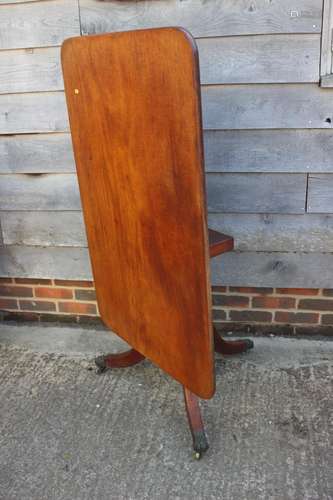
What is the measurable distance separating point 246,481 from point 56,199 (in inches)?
60.8

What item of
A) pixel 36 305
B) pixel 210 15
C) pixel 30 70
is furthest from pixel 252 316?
pixel 30 70

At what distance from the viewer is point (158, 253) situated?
1792 mm

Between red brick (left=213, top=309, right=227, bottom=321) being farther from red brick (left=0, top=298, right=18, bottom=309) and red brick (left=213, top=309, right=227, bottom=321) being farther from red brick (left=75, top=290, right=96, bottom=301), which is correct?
red brick (left=0, top=298, right=18, bottom=309)

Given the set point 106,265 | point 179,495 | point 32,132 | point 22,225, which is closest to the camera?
point 179,495

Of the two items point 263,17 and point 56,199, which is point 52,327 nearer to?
point 56,199

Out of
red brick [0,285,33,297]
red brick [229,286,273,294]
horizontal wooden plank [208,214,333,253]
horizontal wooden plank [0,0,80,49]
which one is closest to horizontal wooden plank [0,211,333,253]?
horizontal wooden plank [208,214,333,253]

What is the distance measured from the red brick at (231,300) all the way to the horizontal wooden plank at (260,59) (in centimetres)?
103

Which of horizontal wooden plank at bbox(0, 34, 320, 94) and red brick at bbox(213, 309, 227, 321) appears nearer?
horizontal wooden plank at bbox(0, 34, 320, 94)

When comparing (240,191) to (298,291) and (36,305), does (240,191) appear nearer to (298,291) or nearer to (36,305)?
(298,291)

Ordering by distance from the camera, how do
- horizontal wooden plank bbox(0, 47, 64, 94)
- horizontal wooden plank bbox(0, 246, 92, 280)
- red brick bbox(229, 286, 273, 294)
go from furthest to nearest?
horizontal wooden plank bbox(0, 246, 92, 280) < red brick bbox(229, 286, 273, 294) < horizontal wooden plank bbox(0, 47, 64, 94)

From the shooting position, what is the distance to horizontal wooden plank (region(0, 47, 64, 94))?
233cm

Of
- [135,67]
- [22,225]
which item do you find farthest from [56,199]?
[135,67]

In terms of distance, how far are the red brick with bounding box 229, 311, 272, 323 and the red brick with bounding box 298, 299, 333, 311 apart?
6.7 inches

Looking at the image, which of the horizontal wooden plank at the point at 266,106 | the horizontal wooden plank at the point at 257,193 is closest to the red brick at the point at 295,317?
the horizontal wooden plank at the point at 257,193
